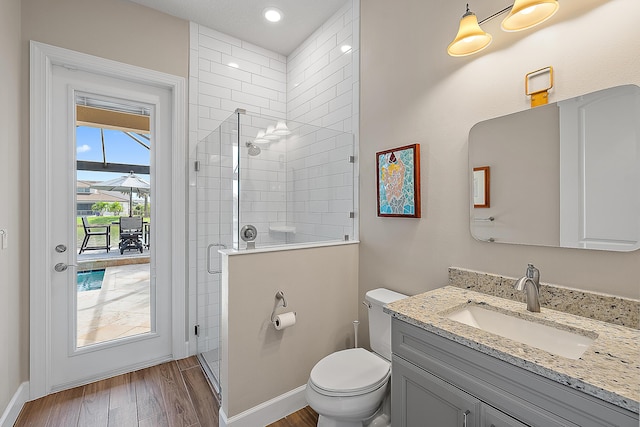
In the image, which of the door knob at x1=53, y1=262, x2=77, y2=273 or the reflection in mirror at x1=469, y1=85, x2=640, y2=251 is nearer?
the reflection in mirror at x1=469, y1=85, x2=640, y2=251

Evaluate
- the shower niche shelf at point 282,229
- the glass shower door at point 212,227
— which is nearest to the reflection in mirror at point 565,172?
the shower niche shelf at point 282,229

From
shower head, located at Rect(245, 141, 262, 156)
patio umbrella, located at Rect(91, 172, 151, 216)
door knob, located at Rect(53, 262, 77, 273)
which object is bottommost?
door knob, located at Rect(53, 262, 77, 273)

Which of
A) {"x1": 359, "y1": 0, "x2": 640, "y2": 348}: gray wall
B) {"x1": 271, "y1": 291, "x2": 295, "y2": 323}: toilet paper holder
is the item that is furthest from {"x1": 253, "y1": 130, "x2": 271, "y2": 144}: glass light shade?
{"x1": 271, "y1": 291, "x2": 295, "y2": 323}: toilet paper holder

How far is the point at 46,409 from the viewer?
190 centimetres

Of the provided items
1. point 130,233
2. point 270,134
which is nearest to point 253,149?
point 270,134

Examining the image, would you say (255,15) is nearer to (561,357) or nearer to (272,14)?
(272,14)

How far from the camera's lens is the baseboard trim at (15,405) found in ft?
5.55

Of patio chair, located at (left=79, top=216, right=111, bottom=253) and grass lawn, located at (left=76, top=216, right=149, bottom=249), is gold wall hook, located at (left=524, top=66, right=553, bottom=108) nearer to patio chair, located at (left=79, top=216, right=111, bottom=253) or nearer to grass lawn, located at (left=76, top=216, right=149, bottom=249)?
grass lawn, located at (left=76, top=216, right=149, bottom=249)

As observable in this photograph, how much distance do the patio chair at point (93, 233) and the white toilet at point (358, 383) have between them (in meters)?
1.90

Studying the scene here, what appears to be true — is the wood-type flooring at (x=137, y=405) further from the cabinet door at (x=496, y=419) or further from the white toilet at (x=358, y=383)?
the cabinet door at (x=496, y=419)

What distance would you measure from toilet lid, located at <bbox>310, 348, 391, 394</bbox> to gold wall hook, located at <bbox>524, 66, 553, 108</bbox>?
1.50 m

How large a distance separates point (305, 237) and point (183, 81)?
1700mm

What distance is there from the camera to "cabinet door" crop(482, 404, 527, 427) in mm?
886

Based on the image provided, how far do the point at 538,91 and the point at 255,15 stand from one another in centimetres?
217
